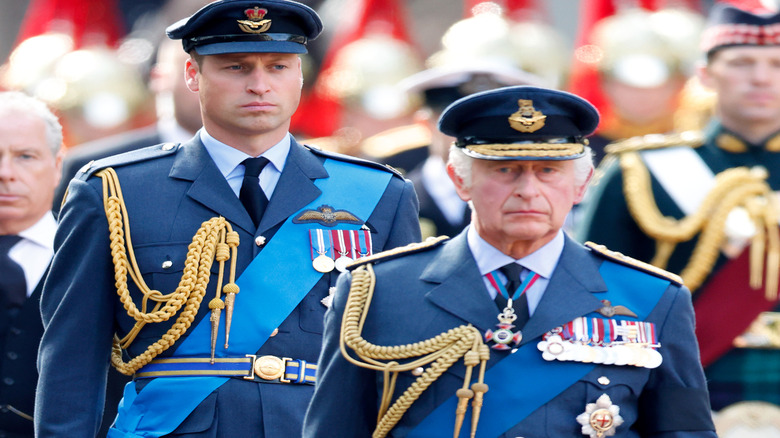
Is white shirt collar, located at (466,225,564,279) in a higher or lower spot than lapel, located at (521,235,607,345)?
higher

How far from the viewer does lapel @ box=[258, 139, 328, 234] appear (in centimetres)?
585

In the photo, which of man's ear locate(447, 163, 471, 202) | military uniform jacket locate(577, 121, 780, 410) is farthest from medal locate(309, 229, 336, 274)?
military uniform jacket locate(577, 121, 780, 410)

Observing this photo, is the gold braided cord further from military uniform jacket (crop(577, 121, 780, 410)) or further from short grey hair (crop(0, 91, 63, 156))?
military uniform jacket (crop(577, 121, 780, 410))

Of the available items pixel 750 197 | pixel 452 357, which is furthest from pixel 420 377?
pixel 750 197

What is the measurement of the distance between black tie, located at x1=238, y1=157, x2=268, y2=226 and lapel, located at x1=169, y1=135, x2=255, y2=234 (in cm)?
3

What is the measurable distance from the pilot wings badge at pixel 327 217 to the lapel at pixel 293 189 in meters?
0.03

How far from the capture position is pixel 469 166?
202 inches

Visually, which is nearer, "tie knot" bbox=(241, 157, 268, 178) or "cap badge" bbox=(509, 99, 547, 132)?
"cap badge" bbox=(509, 99, 547, 132)

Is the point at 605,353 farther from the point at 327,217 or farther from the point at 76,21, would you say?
the point at 76,21

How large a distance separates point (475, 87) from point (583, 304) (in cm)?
441

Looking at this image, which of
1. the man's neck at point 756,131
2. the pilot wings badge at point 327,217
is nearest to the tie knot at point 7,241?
the pilot wings badge at point 327,217

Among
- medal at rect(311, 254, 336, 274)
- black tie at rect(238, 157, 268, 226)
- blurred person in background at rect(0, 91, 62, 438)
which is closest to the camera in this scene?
medal at rect(311, 254, 336, 274)

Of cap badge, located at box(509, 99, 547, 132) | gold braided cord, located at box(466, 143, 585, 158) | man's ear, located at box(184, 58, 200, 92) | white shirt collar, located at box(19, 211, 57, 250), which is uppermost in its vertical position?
man's ear, located at box(184, 58, 200, 92)

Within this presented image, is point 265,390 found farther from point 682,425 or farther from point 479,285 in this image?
point 682,425
